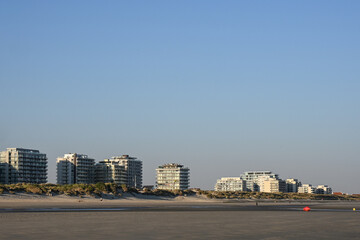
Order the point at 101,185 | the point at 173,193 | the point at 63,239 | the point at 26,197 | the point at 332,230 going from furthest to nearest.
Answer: the point at 173,193, the point at 101,185, the point at 26,197, the point at 332,230, the point at 63,239

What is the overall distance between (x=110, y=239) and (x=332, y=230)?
14481 millimetres

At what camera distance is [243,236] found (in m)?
29.0

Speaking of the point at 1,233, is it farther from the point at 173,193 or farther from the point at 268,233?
the point at 173,193

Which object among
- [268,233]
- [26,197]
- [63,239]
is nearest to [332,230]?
[268,233]

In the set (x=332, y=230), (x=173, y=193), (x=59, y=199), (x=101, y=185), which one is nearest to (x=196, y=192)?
(x=173, y=193)

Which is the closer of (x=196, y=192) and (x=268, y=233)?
(x=268, y=233)

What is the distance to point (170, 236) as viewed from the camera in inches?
1136

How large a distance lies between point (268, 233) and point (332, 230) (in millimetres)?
4987

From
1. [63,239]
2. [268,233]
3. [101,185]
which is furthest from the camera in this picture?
[101,185]

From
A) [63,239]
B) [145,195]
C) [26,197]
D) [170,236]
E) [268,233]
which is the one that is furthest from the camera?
[145,195]

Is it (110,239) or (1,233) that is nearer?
(110,239)

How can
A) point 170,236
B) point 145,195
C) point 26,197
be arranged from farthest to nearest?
point 145,195 < point 26,197 < point 170,236

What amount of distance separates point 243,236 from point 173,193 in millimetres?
138933

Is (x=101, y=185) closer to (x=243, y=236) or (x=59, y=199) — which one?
(x=59, y=199)
